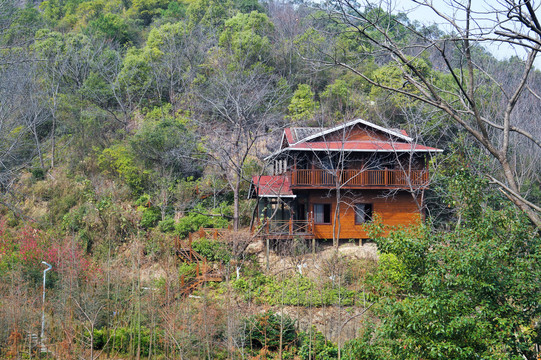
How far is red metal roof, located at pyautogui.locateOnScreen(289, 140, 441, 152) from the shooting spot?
786 inches

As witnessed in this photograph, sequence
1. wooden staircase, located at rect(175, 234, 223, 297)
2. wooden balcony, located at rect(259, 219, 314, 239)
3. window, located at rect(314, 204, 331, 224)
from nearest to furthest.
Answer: wooden staircase, located at rect(175, 234, 223, 297)
wooden balcony, located at rect(259, 219, 314, 239)
window, located at rect(314, 204, 331, 224)

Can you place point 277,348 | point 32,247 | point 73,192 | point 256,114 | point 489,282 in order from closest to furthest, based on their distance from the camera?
point 489,282
point 277,348
point 32,247
point 73,192
point 256,114

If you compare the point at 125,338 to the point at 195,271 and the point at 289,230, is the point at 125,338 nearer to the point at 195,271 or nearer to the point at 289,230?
the point at 195,271

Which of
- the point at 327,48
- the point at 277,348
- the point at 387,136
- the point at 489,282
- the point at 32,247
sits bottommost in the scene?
the point at 277,348

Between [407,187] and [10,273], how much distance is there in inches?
582

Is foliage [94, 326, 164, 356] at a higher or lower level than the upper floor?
lower

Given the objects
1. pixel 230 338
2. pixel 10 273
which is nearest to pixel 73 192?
pixel 10 273

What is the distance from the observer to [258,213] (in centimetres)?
2231

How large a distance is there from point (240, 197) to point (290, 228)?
5.24 m

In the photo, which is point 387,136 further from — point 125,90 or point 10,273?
point 125,90

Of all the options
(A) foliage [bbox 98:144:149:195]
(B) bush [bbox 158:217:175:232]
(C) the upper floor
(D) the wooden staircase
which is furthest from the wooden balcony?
(A) foliage [bbox 98:144:149:195]

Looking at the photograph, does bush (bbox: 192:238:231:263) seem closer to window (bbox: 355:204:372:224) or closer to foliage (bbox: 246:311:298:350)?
foliage (bbox: 246:311:298:350)

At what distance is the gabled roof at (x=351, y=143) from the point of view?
2005 cm

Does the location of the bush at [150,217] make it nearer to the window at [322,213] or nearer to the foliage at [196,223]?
the foliage at [196,223]
